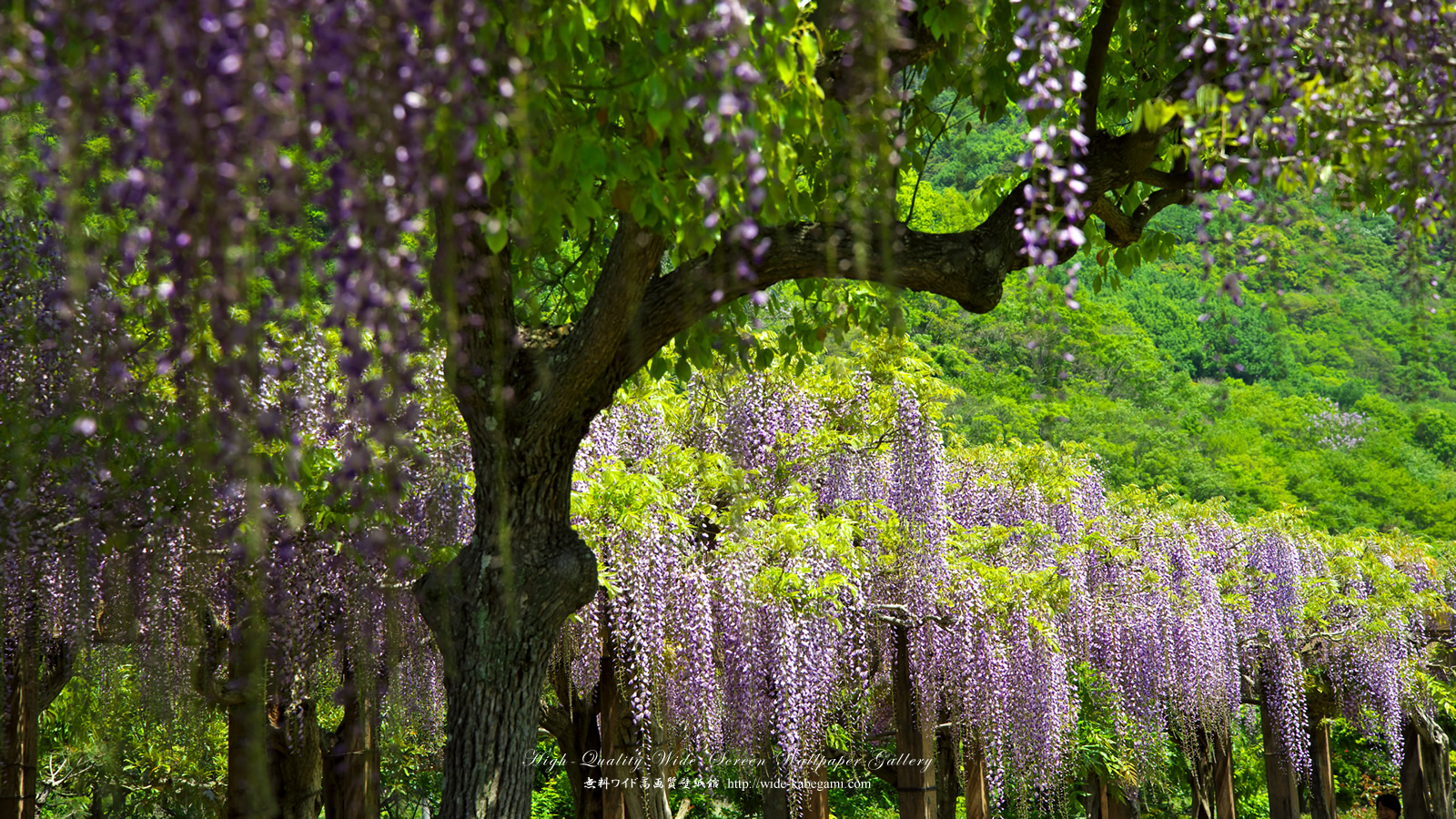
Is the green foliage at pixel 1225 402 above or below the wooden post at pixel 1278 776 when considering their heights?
above

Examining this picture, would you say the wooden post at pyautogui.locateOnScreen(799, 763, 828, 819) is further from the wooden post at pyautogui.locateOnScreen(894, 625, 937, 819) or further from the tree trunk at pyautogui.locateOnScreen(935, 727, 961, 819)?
the tree trunk at pyautogui.locateOnScreen(935, 727, 961, 819)

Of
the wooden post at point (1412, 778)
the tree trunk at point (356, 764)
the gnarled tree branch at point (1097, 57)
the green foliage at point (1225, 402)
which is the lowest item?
the wooden post at point (1412, 778)

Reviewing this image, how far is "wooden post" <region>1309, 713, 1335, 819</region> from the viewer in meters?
13.7

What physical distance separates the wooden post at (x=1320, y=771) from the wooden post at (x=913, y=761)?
25.6ft

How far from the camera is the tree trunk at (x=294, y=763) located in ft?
26.7

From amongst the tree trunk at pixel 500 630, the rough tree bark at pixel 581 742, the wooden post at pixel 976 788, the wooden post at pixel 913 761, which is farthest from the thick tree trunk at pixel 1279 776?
the tree trunk at pixel 500 630

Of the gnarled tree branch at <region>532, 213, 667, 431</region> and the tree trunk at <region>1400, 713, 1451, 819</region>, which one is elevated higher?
the gnarled tree branch at <region>532, 213, 667, 431</region>

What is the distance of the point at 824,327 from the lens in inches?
204

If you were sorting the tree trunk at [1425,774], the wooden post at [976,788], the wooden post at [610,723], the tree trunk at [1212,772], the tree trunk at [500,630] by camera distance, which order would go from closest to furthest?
the tree trunk at [500,630]
the wooden post at [610,723]
the wooden post at [976,788]
the tree trunk at [1212,772]
the tree trunk at [1425,774]

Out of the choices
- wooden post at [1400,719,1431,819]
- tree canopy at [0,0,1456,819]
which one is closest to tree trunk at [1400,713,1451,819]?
wooden post at [1400,719,1431,819]

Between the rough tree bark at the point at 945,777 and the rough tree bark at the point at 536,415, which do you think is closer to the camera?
the rough tree bark at the point at 536,415

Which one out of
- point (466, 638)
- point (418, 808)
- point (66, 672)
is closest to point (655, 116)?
point (466, 638)

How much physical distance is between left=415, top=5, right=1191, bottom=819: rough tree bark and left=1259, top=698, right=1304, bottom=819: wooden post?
11.2 m

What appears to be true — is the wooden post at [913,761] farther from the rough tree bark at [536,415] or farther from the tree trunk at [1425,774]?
the tree trunk at [1425,774]
